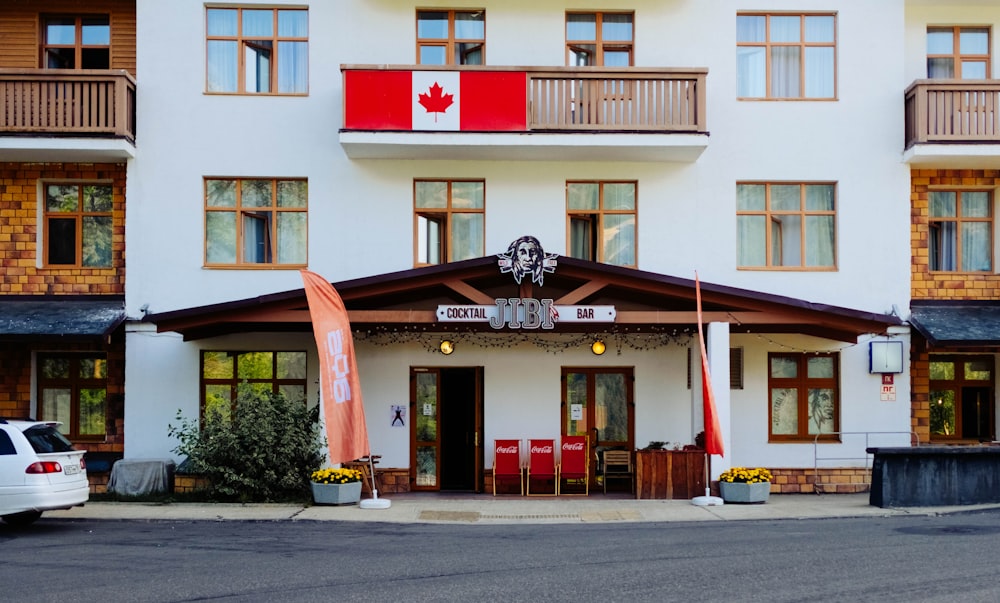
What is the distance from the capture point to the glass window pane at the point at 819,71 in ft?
66.9

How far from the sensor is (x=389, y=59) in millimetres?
20109

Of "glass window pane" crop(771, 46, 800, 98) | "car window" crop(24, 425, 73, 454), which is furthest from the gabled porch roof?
"glass window pane" crop(771, 46, 800, 98)

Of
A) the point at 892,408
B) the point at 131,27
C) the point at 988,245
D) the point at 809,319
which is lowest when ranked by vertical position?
the point at 892,408

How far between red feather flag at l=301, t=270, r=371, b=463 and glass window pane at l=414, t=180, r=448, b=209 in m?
3.87

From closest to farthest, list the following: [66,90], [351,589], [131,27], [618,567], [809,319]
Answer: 1. [351,589]
2. [618,567]
3. [809,319]
4. [66,90]
5. [131,27]

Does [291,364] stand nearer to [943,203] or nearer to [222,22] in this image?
[222,22]

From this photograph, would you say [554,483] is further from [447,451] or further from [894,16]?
[894,16]

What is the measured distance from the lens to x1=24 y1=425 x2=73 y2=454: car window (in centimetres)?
1409

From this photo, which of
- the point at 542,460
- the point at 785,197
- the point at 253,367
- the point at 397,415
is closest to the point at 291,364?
the point at 253,367

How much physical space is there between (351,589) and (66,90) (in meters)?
12.9

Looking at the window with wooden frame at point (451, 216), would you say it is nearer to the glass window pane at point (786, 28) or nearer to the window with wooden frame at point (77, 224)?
the window with wooden frame at point (77, 224)

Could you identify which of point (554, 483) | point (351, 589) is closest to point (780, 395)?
point (554, 483)

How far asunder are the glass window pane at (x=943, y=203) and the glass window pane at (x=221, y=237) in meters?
13.4

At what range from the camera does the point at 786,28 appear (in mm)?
20516
